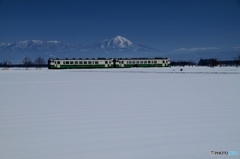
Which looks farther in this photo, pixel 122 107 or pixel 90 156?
pixel 122 107

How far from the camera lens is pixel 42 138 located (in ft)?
17.9

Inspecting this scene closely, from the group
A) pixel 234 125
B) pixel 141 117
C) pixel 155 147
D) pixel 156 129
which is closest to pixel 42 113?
pixel 141 117

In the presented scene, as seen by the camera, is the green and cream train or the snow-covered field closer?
the snow-covered field

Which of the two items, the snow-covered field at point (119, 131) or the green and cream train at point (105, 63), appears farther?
the green and cream train at point (105, 63)

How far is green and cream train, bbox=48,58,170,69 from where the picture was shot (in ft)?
215

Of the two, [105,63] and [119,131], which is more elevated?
[105,63]

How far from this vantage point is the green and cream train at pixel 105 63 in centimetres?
6556

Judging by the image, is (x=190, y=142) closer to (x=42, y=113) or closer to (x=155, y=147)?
(x=155, y=147)

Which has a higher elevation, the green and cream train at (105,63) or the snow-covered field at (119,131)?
the green and cream train at (105,63)

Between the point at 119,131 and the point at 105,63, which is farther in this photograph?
the point at 105,63

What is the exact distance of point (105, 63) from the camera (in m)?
69.1

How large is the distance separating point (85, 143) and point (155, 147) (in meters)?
1.30

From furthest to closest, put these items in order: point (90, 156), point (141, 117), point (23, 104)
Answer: point (23, 104) → point (141, 117) → point (90, 156)

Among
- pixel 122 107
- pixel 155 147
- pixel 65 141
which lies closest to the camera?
pixel 155 147
